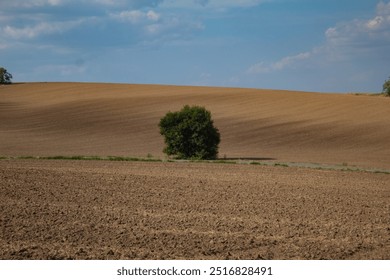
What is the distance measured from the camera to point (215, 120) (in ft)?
236

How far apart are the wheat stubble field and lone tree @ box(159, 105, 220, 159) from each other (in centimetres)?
328

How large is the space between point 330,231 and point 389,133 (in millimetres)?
50739

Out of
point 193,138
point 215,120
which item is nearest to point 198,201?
point 193,138

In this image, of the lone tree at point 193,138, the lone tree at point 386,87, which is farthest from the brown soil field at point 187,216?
the lone tree at point 386,87

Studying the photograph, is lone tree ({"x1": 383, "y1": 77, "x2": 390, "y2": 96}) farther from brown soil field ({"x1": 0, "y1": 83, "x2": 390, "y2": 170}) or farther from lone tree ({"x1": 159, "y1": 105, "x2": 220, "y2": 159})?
lone tree ({"x1": 159, "y1": 105, "x2": 220, "y2": 159})

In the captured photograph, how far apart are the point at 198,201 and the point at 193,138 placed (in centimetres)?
2518

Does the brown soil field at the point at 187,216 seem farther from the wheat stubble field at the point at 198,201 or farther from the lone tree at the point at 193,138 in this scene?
the lone tree at the point at 193,138

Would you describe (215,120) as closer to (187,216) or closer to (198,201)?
(198,201)

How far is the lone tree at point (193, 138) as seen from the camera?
47.8 m

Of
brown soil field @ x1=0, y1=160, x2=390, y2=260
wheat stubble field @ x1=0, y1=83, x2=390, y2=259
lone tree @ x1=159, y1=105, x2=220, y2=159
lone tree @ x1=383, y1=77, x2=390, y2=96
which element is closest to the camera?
brown soil field @ x1=0, y1=160, x2=390, y2=260

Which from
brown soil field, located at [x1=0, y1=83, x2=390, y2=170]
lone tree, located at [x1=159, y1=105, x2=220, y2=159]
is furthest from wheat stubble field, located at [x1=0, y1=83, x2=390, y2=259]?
lone tree, located at [x1=159, y1=105, x2=220, y2=159]

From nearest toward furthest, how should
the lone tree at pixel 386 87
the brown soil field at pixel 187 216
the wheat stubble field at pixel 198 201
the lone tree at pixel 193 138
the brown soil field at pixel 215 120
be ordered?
1. the brown soil field at pixel 187 216
2. the wheat stubble field at pixel 198 201
3. the lone tree at pixel 193 138
4. the brown soil field at pixel 215 120
5. the lone tree at pixel 386 87

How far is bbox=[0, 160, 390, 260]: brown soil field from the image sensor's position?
1469cm

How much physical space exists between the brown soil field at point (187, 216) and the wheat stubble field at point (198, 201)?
0.03 meters
